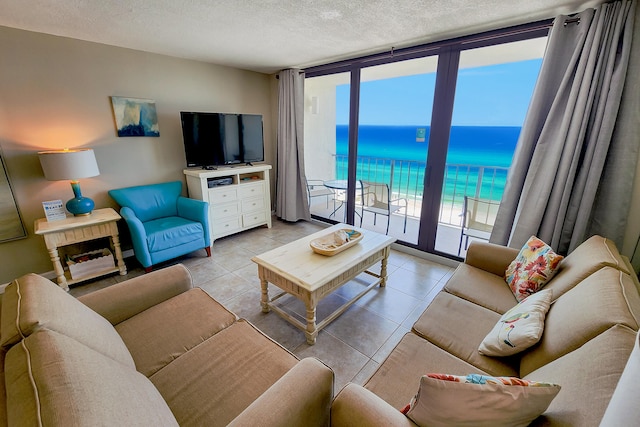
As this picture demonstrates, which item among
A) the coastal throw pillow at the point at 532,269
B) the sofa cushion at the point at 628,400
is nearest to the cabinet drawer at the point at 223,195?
the coastal throw pillow at the point at 532,269

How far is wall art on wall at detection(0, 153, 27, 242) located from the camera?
2.40 metres

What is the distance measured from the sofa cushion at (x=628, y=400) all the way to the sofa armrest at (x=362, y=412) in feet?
1.81

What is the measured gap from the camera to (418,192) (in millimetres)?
4449

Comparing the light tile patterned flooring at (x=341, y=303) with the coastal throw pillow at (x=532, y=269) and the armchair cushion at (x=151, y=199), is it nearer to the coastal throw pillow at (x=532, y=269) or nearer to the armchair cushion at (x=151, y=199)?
the armchair cushion at (x=151, y=199)

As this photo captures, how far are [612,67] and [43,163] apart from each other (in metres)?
4.46

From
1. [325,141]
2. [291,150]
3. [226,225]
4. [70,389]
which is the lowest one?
[226,225]

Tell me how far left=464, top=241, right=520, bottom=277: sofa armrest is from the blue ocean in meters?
1.12

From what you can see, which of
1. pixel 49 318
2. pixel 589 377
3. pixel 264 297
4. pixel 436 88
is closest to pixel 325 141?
pixel 436 88

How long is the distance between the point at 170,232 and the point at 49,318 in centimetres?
199

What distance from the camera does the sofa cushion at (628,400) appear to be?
16.6 inches

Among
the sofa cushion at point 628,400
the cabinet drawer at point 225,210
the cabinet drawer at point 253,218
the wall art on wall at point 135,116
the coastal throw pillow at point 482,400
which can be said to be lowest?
the cabinet drawer at point 253,218

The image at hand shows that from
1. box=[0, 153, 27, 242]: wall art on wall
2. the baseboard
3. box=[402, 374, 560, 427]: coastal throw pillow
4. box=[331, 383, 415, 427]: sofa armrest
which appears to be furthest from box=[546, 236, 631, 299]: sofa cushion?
box=[0, 153, 27, 242]: wall art on wall

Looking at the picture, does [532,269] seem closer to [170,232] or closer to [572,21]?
[572,21]

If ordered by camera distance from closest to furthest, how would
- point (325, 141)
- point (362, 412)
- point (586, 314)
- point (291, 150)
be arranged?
point (362, 412) < point (586, 314) < point (291, 150) < point (325, 141)
